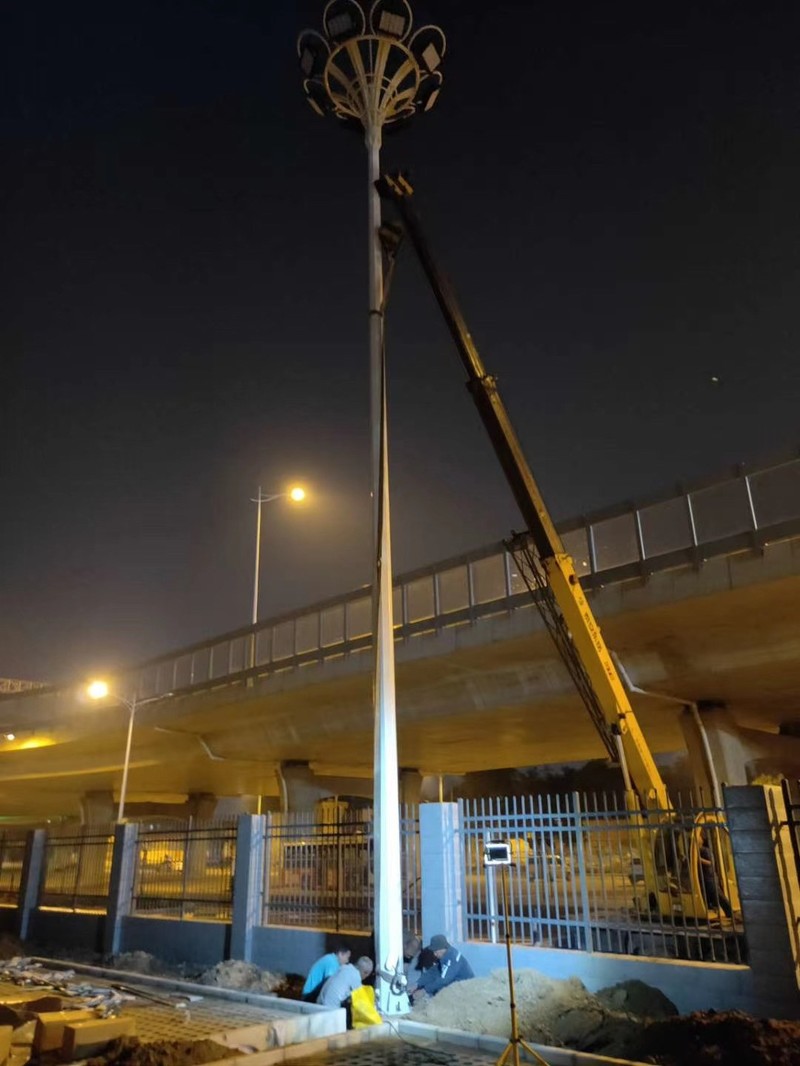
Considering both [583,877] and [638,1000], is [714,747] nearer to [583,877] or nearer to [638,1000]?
[583,877]

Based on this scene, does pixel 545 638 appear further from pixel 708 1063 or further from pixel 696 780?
pixel 708 1063

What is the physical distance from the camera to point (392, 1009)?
972 centimetres

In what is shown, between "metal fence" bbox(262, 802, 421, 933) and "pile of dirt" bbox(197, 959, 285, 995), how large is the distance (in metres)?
1.00

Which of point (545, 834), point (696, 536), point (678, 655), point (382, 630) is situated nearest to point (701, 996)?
point (545, 834)

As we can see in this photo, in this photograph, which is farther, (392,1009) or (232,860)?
(232,860)

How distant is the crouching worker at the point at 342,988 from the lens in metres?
10.1

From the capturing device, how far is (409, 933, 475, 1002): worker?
10.4 meters

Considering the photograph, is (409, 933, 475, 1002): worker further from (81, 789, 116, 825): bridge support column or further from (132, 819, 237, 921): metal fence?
(81, 789, 116, 825): bridge support column

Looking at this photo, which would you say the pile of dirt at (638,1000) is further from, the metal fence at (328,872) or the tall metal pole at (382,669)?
the metal fence at (328,872)

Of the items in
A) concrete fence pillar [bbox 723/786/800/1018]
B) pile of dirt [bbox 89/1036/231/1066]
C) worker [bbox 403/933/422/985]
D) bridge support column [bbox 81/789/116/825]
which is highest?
bridge support column [bbox 81/789/116/825]

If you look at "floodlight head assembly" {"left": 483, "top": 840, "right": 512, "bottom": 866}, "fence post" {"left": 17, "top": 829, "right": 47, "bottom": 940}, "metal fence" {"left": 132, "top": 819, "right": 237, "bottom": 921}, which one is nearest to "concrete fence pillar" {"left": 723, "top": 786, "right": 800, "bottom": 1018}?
"floodlight head assembly" {"left": 483, "top": 840, "right": 512, "bottom": 866}

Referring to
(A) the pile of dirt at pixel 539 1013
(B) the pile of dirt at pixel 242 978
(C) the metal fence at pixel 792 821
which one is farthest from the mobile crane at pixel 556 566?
(B) the pile of dirt at pixel 242 978

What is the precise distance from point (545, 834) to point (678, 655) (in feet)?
27.5

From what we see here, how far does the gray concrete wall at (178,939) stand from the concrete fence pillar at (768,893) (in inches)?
363
